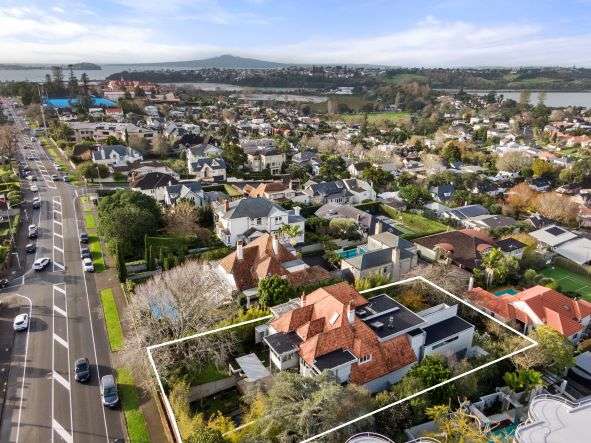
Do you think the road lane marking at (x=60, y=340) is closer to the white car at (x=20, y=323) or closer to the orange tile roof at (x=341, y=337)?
the white car at (x=20, y=323)

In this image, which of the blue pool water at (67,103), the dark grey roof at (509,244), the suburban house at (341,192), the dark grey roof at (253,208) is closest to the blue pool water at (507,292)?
the dark grey roof at (509,244)

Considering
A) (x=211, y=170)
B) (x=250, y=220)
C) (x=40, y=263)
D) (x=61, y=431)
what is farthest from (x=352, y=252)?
(x=211, y=170)

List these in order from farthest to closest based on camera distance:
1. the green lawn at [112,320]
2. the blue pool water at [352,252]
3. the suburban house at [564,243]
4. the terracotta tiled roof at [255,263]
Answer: the suburban house at [564,243], the blue pool water at [352,252], the terracotta tiled roof at [255,263], the green lawn at [112,320]

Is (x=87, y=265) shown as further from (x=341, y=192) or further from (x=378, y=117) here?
(x=378, y=117)

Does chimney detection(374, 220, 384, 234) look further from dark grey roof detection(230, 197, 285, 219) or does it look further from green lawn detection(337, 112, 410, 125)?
green lawn detection(337, 112, 410, 125)

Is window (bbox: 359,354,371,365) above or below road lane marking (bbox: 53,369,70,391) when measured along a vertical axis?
above

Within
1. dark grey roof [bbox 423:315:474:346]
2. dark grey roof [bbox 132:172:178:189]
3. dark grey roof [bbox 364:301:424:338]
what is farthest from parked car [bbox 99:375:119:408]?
dark grey roof [bbox 132:172:178:189]
